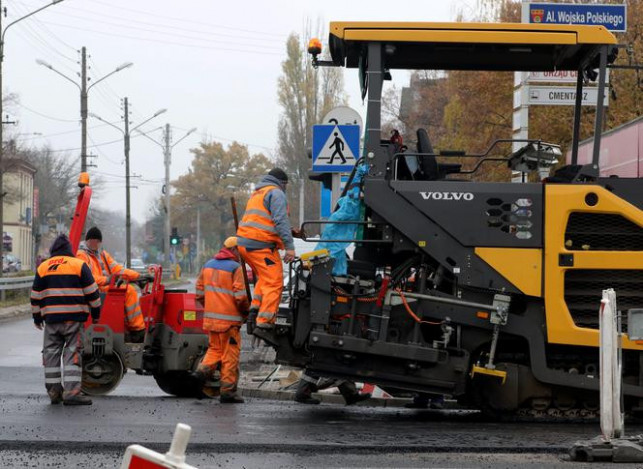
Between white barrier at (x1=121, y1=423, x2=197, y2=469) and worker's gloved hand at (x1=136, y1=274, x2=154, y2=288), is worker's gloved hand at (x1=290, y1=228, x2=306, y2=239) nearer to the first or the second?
worker's gloved hand at (x1=136, y1=274, x2=154, y2=288)

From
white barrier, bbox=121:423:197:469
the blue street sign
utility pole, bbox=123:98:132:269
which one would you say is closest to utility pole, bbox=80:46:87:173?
utility pole, bbox=123:98:132:269

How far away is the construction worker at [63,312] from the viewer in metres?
10.3

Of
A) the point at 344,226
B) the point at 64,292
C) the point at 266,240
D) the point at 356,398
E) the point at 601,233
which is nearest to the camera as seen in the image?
the point at 601,233

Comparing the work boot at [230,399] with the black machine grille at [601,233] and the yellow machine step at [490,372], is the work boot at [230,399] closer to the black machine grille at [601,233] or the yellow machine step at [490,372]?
the yellow machine step at [490,372]

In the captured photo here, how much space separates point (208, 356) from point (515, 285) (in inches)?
124

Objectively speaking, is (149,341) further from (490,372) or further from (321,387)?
(490,372)

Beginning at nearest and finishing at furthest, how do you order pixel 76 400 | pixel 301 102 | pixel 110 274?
pixel 76 400 < pixel 110 274 < pixel 301 102

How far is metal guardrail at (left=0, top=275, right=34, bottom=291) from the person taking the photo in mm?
30869

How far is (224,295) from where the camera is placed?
10555 millimetres

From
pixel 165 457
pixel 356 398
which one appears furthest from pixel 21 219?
pixel 165 457

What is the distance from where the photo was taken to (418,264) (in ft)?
29.3

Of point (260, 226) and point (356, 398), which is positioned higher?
point (260, 226)

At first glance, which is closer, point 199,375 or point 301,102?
point 199,375

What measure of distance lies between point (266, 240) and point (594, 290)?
2.70m
